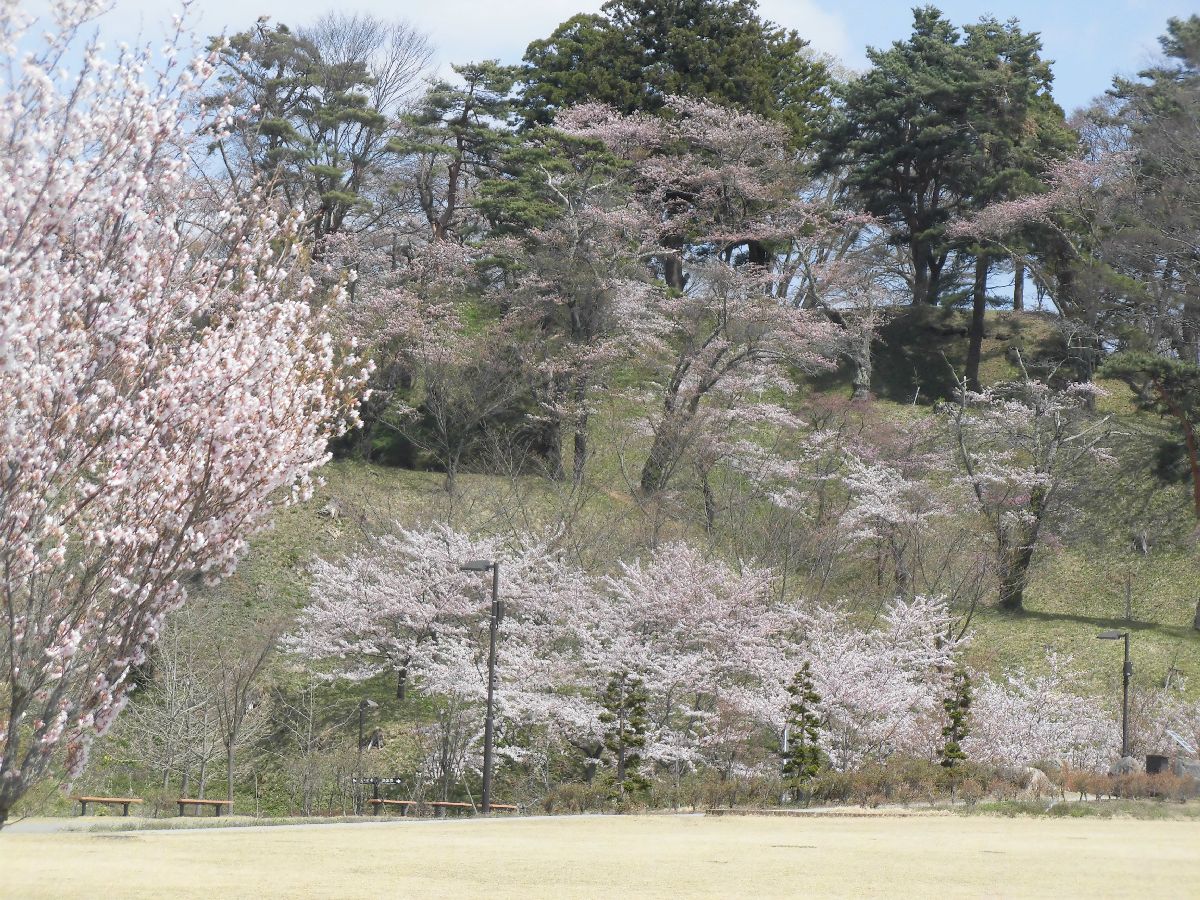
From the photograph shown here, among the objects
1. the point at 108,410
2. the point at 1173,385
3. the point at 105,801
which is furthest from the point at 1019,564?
the point at 108,410

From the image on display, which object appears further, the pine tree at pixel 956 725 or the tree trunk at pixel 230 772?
the tree trunk at pixel 230 772

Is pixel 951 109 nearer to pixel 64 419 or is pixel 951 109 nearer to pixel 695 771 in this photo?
A: pixel 695 771

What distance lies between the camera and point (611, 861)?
39.9 ft

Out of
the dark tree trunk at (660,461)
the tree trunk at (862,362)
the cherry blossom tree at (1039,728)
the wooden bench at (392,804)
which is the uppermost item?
the tree trunk at (862,362)

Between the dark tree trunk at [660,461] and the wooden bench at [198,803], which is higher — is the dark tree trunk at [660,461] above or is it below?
above

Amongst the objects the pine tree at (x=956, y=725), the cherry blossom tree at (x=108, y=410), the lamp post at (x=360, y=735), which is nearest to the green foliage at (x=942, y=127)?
the pine tree at (x=956, y=725)

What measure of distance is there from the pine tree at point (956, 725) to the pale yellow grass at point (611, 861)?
18.4 ft

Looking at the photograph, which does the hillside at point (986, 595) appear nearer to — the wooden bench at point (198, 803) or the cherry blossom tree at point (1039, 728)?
the cherry blossom tree at point (1039, 728)

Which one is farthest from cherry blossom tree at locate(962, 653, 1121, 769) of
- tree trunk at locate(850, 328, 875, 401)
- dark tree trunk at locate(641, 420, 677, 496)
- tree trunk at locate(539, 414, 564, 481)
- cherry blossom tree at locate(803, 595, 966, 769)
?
tree trunk at locate(850, 328, 875, 401)

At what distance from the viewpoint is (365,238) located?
41625 mm

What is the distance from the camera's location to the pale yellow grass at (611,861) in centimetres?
973

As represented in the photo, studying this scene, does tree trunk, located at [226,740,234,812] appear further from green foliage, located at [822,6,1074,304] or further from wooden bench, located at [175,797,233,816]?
green foliage, located at [822,6,1074,304]

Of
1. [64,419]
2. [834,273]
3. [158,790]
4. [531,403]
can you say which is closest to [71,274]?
[64,419]

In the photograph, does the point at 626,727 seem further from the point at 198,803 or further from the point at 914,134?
the point at 914,134
